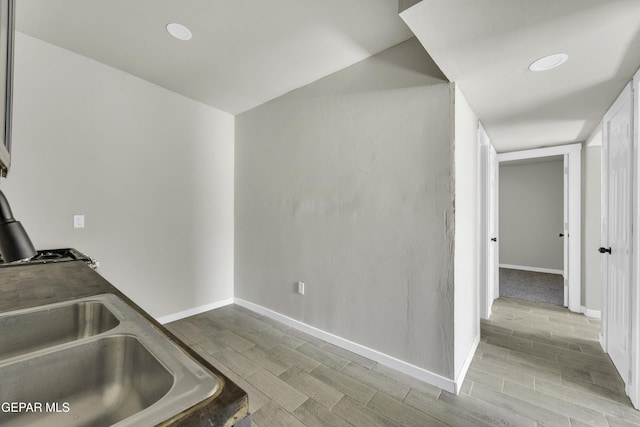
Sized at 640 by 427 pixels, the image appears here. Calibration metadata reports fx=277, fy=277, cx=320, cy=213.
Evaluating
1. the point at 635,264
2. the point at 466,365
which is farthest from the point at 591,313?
the point at 466,365

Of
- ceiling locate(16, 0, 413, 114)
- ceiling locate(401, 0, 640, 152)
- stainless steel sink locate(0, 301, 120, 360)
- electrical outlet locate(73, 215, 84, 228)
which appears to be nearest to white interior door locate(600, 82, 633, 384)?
ceiling locate(401, 0, 640, 152)

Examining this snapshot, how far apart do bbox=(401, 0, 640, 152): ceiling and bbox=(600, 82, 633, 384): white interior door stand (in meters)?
0.21

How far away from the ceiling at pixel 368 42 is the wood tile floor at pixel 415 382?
211 cm

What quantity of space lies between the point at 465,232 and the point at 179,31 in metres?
2.60

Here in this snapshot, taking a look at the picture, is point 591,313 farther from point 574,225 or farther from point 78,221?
point 78,221

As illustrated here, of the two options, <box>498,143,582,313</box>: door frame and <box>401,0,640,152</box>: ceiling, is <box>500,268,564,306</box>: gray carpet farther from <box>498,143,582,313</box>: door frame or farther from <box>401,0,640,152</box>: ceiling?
<box>401,0,640,152</box>: ceiling

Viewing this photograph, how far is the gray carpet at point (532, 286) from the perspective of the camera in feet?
13.4

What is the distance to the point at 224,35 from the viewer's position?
2.05 m

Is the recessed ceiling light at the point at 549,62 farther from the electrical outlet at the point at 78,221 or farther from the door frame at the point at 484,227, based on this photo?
the electrical outlet at the point at 78,221

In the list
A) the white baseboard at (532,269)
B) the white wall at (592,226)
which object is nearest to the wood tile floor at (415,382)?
the white wall at (592,226)

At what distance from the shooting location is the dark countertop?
1.56 feet

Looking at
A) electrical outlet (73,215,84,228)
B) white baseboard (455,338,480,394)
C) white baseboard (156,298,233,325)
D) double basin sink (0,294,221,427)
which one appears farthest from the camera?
white baseboard (156,298,233,325)

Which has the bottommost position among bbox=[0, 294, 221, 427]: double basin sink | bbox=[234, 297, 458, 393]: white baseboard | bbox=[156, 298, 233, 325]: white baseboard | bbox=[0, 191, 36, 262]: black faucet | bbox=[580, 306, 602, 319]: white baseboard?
bbox=[580, 306, 602, 319]: white baseboard

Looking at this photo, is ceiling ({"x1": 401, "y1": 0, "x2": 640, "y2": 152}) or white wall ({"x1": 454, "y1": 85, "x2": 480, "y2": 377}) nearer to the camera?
ceiling ({"x1": 401, "y1": 0, "x2": 640, "y2": 152})
